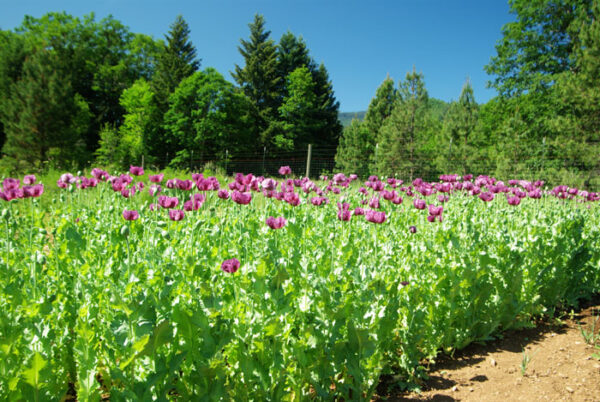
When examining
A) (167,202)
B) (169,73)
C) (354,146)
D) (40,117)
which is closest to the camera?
(167,202)

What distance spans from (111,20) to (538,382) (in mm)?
42851

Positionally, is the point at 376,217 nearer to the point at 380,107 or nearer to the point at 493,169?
the point at 493,169

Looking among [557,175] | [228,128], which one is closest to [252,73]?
[228,128]

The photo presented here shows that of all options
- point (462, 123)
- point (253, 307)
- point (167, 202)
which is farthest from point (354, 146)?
point (253, 307)

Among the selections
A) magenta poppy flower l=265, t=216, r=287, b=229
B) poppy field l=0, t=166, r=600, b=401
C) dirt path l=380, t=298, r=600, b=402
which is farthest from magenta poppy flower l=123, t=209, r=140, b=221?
dirt path l=380, t=298, r=600, b=402

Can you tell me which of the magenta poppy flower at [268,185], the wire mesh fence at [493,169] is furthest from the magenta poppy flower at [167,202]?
the wire mesh fence at [493,169]

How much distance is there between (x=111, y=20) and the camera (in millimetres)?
35656

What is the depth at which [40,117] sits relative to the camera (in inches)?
770

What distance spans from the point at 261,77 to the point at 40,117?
18867mm

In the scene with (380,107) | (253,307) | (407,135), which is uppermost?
(380,107)

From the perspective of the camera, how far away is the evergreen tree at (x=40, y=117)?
63.7 ft

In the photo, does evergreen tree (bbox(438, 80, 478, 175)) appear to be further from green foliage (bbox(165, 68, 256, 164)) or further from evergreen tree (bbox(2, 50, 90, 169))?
evergreen tree (bbox(2, 50, 90, 169))

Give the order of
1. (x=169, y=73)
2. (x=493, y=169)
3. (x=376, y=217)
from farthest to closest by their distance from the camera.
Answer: (x=169, y=73)
(x=493, y=169)
(x=376, y=217)

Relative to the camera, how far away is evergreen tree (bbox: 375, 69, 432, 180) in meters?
18.1
